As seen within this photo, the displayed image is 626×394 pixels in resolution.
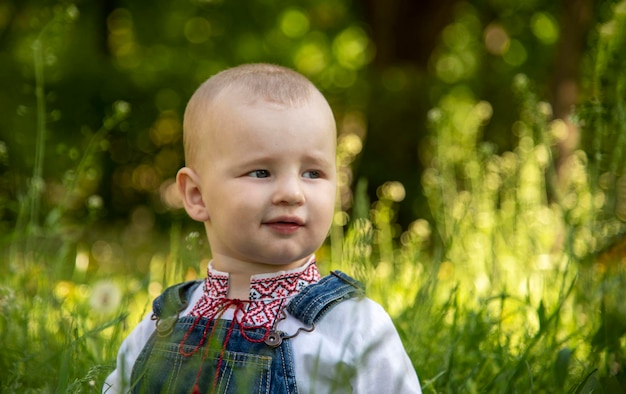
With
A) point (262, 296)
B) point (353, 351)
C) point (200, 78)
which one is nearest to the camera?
point (353, 351)

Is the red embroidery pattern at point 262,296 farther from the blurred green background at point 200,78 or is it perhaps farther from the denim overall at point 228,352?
the blurred green background at point 200,78

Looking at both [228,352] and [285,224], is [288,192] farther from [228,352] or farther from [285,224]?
[228,352]

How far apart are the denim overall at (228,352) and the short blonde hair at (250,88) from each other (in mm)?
417

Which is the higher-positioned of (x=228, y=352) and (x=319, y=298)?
(x=319, y=298)

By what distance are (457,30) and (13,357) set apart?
12762 millimetres

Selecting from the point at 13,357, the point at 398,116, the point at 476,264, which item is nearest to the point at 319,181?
the point at 13,357

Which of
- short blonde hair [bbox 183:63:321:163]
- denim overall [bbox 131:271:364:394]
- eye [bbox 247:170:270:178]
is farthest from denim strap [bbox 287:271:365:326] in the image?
short blonde hair [bbox 183:63:321:163]

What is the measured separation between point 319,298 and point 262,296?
138 millimetres

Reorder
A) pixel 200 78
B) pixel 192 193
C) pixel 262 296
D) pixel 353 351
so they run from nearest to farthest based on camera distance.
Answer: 1. pixel 353 351
2. pixel 262 296
3. pixel 192 193
4. pixel 200 78

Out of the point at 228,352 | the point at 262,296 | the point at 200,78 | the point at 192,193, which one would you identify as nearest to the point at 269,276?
the point at 262,296

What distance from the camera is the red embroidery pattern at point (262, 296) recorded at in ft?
6.22

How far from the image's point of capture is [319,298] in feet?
6.18

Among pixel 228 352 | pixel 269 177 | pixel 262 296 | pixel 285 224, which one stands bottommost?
pixel 228 352

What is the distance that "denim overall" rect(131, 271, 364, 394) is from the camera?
5.94ft
